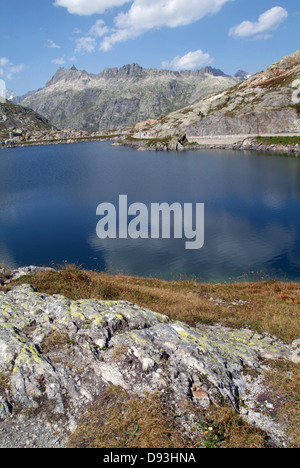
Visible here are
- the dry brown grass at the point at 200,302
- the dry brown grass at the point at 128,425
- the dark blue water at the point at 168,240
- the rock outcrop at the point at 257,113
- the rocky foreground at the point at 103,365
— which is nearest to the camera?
the dry brown grass at the point at 128,425

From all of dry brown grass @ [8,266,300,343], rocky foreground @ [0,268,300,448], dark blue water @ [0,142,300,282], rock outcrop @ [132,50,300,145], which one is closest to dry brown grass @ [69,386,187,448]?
rocky foreground @ [0,268,300,448]

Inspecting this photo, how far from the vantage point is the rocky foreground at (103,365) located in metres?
8.55

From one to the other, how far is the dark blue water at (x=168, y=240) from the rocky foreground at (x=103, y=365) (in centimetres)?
1948

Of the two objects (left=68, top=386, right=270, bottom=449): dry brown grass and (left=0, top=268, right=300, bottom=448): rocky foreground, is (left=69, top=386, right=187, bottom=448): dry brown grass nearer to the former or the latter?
(left=68, top=386, right=270, bottom=449): dry brown grass

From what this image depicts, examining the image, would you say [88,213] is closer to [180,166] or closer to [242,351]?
[242,351]

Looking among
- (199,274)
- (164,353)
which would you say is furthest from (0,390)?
(199,274)

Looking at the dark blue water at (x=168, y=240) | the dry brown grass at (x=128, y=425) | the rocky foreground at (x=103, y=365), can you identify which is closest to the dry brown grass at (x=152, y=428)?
the dry brown grass at (x=128, y=425)

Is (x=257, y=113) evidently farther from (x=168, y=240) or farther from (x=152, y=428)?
(x=152, y=428)

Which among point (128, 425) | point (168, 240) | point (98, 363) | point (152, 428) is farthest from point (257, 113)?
point (128, 425)

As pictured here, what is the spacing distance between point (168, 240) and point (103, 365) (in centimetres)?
3162

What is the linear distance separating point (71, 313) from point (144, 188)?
63606mm

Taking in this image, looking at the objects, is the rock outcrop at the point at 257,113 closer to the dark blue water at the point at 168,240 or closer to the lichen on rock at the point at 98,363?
the dark blue water at the point at 168,240

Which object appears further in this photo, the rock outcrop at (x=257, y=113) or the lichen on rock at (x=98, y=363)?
the rock outcrop at (x=257, y=113)

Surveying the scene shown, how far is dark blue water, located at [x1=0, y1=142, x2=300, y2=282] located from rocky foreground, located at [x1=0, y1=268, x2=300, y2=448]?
1948 cm
